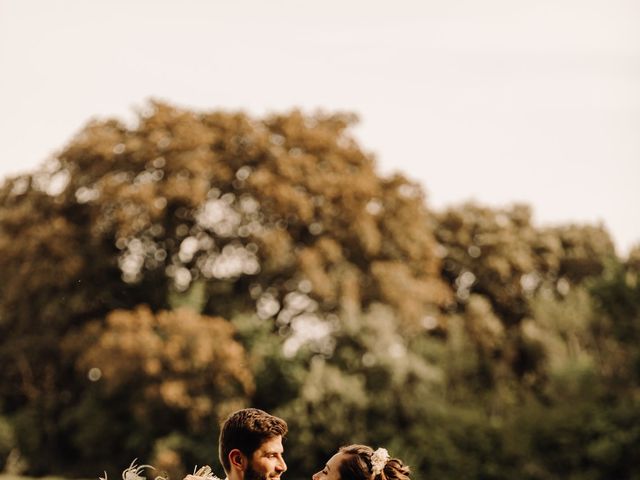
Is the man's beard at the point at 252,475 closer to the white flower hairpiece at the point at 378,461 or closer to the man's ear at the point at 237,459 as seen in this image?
the man's ear at the point at 237,459

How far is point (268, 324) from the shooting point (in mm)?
26250

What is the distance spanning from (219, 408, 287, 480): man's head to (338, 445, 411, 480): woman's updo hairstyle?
0.42 m

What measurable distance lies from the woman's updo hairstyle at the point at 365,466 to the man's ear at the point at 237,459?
58 centimetres

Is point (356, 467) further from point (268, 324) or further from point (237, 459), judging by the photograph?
point (268, 324)

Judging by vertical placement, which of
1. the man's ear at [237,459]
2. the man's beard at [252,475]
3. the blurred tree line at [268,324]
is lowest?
the blurred tree line at [268,324]

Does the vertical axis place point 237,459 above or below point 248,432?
below

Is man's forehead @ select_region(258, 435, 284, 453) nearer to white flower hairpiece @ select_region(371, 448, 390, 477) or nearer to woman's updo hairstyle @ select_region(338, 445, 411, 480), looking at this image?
woman's updo hairstyle @ select_region(338, 445, 411, 480)

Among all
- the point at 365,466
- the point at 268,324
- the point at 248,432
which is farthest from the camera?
the point at 268,324

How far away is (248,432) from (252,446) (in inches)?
2.8

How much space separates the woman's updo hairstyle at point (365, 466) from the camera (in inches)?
201

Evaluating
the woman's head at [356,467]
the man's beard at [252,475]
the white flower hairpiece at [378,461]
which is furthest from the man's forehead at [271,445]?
the white flower hairpiece at [378,461]

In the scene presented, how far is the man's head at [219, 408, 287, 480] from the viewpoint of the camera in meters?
4.80

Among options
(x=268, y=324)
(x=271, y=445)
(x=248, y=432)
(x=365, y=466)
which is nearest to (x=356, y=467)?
(x=365, y=466)

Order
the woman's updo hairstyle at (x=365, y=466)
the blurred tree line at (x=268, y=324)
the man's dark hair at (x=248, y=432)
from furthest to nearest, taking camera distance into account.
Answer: the blurred tree line at (x=268, y=324)
the woman's updo hairstyle at (x=365, y=466)
the man's dark hair at (x=248, y=432)
